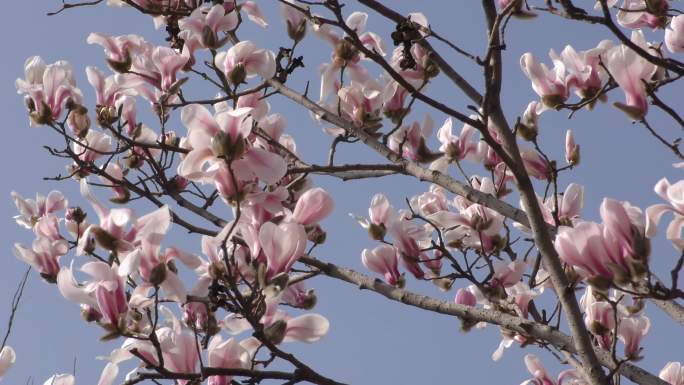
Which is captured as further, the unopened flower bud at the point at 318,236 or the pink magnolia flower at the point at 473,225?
the pink magnolia flower at the point at 473,225

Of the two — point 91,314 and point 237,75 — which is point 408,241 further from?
point 91,314

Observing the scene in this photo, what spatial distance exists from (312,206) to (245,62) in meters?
0.84

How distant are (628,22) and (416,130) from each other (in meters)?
0.88

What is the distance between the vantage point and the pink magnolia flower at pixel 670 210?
1.86 m

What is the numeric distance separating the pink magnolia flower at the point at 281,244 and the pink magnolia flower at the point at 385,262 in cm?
110

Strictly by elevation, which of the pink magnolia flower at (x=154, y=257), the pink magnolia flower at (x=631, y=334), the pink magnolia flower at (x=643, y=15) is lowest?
the pink magnolia flower at (x=154, y=257)

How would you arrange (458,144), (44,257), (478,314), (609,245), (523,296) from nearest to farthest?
(609,245) < (478,314) < (44,257) < (523,296) < (458,144)

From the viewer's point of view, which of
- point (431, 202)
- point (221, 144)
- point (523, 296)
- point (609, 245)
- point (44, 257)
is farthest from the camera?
point (431, 202)

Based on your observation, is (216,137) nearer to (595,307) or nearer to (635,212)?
(635,212)

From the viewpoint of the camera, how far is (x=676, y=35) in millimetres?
2656

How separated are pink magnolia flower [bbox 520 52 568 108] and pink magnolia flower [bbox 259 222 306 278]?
121cm

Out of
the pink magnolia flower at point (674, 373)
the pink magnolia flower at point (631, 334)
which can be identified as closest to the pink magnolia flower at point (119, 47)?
the pink magnolia flower at point (631, 334)

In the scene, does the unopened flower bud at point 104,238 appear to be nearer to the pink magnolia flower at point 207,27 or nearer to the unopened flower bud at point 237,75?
the unopened flower bud at point 237,75

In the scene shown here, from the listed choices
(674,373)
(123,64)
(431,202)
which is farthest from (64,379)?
(674,373)
